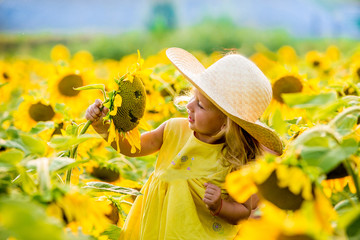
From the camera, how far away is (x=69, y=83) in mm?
2502

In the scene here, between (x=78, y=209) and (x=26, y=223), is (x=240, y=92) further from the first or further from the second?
(x=26, y=223)

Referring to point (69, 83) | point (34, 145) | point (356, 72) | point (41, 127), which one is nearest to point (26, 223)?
point (34, 145)

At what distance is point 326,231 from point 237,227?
0.85m

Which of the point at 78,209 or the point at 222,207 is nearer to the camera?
the point at 78,209

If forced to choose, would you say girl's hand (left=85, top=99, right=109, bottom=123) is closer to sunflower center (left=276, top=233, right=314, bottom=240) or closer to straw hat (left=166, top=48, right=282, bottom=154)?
straw hat (left=166, top=48, right=282, bottom=154)

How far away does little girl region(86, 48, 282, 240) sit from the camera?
4.87 feet

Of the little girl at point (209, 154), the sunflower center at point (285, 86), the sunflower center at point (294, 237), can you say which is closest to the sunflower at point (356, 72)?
the sunflower center at point (285, 86)

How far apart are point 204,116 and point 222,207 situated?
0.88ft

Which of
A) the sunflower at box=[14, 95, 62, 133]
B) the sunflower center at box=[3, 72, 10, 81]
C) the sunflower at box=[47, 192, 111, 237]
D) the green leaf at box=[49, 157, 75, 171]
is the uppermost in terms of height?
the green leaf at box=[49, 157, 75, 171]

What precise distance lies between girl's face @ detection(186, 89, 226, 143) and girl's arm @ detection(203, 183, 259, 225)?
18 centimetres

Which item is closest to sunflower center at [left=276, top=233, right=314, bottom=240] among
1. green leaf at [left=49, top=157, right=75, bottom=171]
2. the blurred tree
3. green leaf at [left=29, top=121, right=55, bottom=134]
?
green leaf at [left=49, top=157, right=75, bottom=171]

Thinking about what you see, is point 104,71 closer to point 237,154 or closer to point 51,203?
point 237,154

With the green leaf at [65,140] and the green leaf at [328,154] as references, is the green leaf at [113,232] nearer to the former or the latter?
the green leaf at [65,140]

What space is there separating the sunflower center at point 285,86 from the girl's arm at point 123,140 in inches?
30.0
